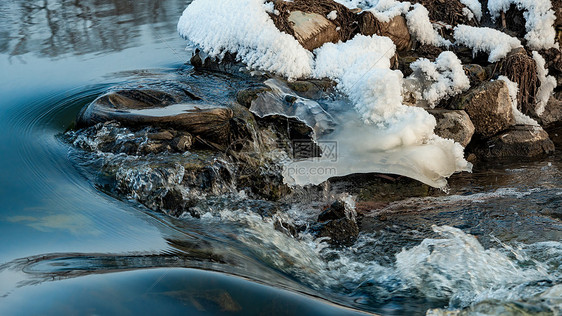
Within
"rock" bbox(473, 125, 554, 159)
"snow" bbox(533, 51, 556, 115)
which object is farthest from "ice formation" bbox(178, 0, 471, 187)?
"snow" bbox(533, 51, 556, 115)

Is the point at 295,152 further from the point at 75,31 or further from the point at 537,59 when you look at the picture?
the point at 75,31

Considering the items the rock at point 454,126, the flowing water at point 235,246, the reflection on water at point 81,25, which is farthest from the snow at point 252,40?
the reflection on water at point 81,25

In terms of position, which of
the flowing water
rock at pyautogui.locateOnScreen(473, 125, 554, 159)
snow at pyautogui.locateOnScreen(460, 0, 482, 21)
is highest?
snow at pyautogui.locateOnScreen(460, 0, 482, 21)

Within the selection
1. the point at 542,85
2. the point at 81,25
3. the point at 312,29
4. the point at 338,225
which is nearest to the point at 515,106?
the point at 542,85

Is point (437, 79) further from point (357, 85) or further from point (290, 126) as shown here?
point (290, 126)

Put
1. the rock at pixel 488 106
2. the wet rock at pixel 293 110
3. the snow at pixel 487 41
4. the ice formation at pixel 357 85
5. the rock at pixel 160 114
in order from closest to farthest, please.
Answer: the rock at pixel 160 114 → the ice formation at pixel 357 85 → the wet rock at pixel 293 110 → the rock at pixel 488 106 → the snow at pixel 487 41

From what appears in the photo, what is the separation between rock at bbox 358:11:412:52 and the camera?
18.7ft

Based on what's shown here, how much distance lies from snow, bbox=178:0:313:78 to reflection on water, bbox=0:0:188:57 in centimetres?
186

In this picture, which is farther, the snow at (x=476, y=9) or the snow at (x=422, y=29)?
the snow at (x=476, y=9)

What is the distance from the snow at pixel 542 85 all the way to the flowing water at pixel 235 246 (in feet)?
2.95

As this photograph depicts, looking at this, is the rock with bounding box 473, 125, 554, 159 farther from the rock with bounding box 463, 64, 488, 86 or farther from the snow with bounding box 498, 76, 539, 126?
the rock with bounding box 463, 64, 488, 86

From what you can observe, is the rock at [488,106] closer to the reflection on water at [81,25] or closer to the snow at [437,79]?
the snow at [437,79]

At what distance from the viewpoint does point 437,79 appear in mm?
5191

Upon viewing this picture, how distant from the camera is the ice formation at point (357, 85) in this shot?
4.24 meters
